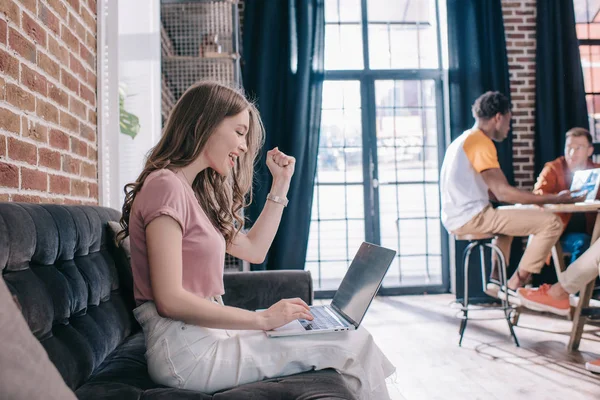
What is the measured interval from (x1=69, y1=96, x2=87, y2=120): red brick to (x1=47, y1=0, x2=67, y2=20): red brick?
0.30 meters

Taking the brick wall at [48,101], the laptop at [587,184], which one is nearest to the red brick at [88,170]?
the brick wall at [48,101]

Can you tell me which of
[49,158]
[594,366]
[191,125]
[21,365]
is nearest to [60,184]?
[49,158]

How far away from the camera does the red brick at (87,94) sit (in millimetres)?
2211

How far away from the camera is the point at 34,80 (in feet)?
5.62

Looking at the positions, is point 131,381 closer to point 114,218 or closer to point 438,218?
point 114,218

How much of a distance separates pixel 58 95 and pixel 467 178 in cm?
259

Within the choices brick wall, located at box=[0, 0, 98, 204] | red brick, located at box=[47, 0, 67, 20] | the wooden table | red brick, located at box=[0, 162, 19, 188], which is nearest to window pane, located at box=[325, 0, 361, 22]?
the wooden table

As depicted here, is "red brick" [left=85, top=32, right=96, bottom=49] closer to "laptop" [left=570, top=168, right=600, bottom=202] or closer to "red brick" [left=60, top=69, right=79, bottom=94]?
"red brick" [left=60, top=69, right=79, bottom=94]

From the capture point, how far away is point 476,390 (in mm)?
2342

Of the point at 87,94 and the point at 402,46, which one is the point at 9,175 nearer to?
the point at 87,94

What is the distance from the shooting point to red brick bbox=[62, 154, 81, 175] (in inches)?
79.0

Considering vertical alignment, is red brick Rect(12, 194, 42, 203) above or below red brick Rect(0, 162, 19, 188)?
below

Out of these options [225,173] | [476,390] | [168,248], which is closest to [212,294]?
[168,248]

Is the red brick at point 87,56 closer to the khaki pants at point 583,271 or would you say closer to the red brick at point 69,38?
the red brick at point 69,38
